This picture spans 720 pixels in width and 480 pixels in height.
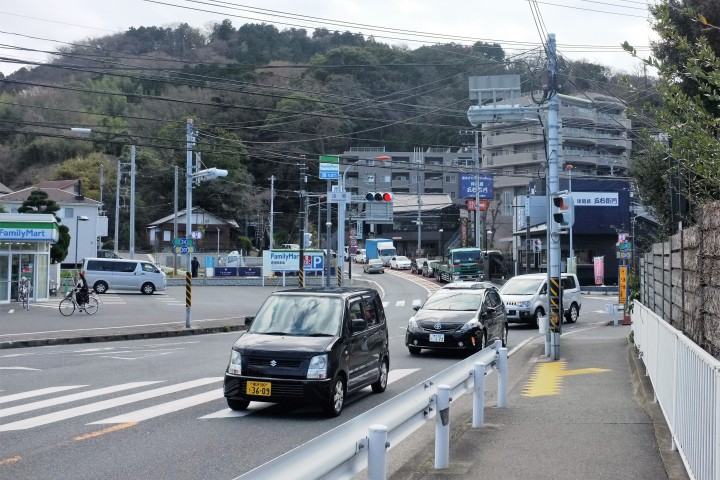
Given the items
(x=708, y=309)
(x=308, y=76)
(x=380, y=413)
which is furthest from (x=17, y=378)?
(x=308, y=76)

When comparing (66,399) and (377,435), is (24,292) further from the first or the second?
(377,435)

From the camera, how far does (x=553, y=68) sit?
1819 cm

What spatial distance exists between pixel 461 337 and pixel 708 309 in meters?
11.7

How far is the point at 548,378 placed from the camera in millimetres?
14805

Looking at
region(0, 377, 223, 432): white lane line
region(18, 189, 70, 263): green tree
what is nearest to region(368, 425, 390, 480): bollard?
region(0, 377, 223, 432): white lane line

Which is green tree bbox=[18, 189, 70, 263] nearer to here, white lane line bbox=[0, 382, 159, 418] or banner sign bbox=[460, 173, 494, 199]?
banner sign bbox=[460, 173, 494, 199]

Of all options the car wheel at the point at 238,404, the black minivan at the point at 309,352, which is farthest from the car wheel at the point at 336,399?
the car wheel at the point at 238,404

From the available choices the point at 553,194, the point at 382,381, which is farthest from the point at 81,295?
the point at 382,381

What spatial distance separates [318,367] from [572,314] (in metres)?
23.1

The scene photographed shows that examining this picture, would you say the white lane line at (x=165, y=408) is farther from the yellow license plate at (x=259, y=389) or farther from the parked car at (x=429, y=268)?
the parked car at (x=429, y=268)

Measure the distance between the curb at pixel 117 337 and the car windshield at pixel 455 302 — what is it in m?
10.1

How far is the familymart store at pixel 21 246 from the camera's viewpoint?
3531 centimetres

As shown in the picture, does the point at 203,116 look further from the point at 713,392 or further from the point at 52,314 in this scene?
the point at 713,392

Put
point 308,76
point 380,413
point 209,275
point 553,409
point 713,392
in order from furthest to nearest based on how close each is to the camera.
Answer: point 308,76, point 209,275, point 553,409, point 380,413, point 713,392
